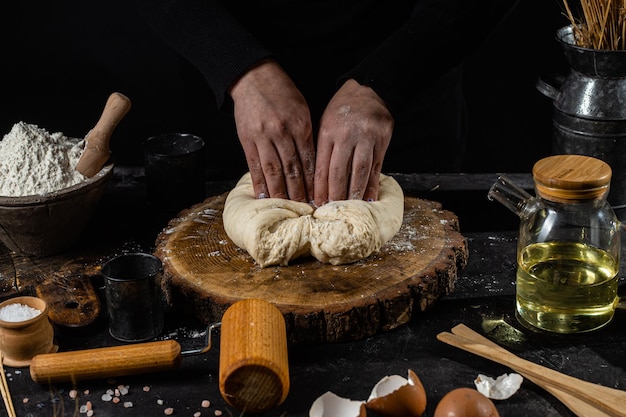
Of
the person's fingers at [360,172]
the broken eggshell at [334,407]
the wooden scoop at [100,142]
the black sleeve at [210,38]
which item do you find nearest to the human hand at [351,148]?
the person's fingers at [360,172]

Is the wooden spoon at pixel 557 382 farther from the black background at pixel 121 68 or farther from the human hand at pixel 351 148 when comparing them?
the black background at pixel 121 68

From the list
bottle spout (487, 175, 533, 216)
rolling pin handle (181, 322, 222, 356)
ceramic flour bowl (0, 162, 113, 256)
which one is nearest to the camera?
rolling pin handle (181, 322, 222, 356)

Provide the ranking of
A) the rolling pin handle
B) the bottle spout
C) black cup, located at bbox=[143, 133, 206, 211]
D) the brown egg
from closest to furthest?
the brown egg → the rolling pin handle → the bottle spout → black cup, located at bbox=[143, 133, 206, 211]

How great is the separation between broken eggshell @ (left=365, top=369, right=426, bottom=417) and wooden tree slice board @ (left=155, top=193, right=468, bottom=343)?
9.5 inches

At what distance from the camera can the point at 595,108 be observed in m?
2.00

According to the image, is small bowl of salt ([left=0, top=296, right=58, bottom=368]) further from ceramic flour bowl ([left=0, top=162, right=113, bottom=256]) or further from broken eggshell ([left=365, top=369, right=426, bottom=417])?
broken eggshell ([left=365, top=369, right=426, bottom=417])

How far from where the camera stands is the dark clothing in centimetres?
205

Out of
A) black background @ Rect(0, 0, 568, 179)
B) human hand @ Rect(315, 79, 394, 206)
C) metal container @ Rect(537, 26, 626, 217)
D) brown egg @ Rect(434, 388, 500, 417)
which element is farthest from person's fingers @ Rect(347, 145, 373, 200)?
black background @ Rect(0, 0, 568, 179)

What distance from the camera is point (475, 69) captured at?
3520mm

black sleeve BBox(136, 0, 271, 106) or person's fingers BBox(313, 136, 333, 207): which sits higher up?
black sleeve BBox(136, 0, 271, 106)

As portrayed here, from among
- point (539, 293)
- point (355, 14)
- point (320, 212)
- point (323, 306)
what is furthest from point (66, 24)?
point (539, 293)

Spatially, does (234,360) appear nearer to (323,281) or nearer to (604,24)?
(323,281)

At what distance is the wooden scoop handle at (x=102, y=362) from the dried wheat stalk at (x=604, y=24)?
1236 mm

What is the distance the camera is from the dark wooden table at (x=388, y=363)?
1.48 metres
